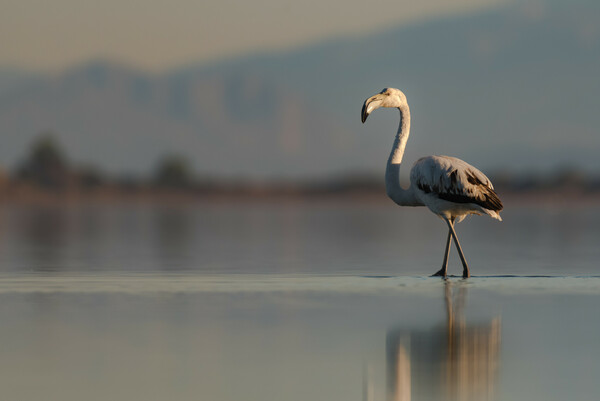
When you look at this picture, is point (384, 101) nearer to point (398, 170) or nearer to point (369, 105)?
point (369, 105)

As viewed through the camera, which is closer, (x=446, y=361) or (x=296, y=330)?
(x=446, y=361)

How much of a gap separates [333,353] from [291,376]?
→ 886mm

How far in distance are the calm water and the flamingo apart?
33.9 inches

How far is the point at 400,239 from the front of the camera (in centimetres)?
2553

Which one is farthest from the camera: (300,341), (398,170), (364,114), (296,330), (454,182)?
(398,170)

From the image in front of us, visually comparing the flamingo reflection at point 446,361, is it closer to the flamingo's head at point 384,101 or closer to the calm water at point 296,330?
the calm water at point 296,330

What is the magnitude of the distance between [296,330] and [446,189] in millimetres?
4969

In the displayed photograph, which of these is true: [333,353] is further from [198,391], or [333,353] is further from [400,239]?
[400,239]

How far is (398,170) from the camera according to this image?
48.1 feet

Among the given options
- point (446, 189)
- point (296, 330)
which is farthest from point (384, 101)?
point (296, 330)

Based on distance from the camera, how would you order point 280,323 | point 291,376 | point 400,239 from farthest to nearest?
point 400,239 < point 280,323 < point 291,376

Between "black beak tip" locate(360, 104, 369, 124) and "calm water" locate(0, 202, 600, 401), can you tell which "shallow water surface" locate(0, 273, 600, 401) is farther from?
"black beak tip" locate(360, 104, 369, 124)

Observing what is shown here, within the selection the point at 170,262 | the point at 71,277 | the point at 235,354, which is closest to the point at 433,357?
the point at 235,354

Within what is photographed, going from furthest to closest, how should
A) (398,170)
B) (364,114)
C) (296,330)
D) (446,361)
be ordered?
(398,170)
(364,114)
(296,330)
(446,361)
